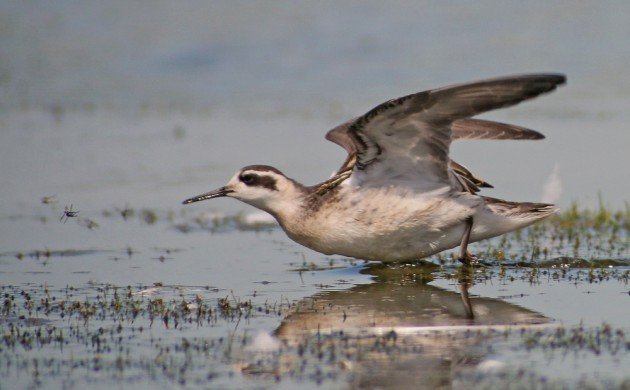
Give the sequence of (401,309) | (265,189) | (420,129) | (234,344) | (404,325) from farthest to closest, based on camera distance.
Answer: (265,189) → (420,129) → (401,309) → (404,325) → (234,344)

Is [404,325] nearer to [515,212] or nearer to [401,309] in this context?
[401,309]

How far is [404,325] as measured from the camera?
8852 mm

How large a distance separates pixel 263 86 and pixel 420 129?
12.7 metres

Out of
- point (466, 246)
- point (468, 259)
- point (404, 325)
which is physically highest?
point (466, 246)

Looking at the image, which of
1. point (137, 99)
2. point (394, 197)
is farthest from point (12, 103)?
point (394, 197)

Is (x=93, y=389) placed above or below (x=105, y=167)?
below

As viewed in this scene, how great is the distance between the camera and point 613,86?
72.8 feet

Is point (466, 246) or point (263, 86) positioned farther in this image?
point (263, 86)

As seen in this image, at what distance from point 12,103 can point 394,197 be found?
490 inches

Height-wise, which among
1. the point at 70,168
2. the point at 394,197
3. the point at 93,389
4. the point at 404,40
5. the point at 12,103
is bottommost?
the point at 93,389

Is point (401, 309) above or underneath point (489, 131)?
underneath

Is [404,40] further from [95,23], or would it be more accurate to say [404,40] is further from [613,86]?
[95,23]

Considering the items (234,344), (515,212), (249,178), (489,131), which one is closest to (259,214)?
(249,178)

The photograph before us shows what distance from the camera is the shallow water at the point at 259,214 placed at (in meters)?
7.94
